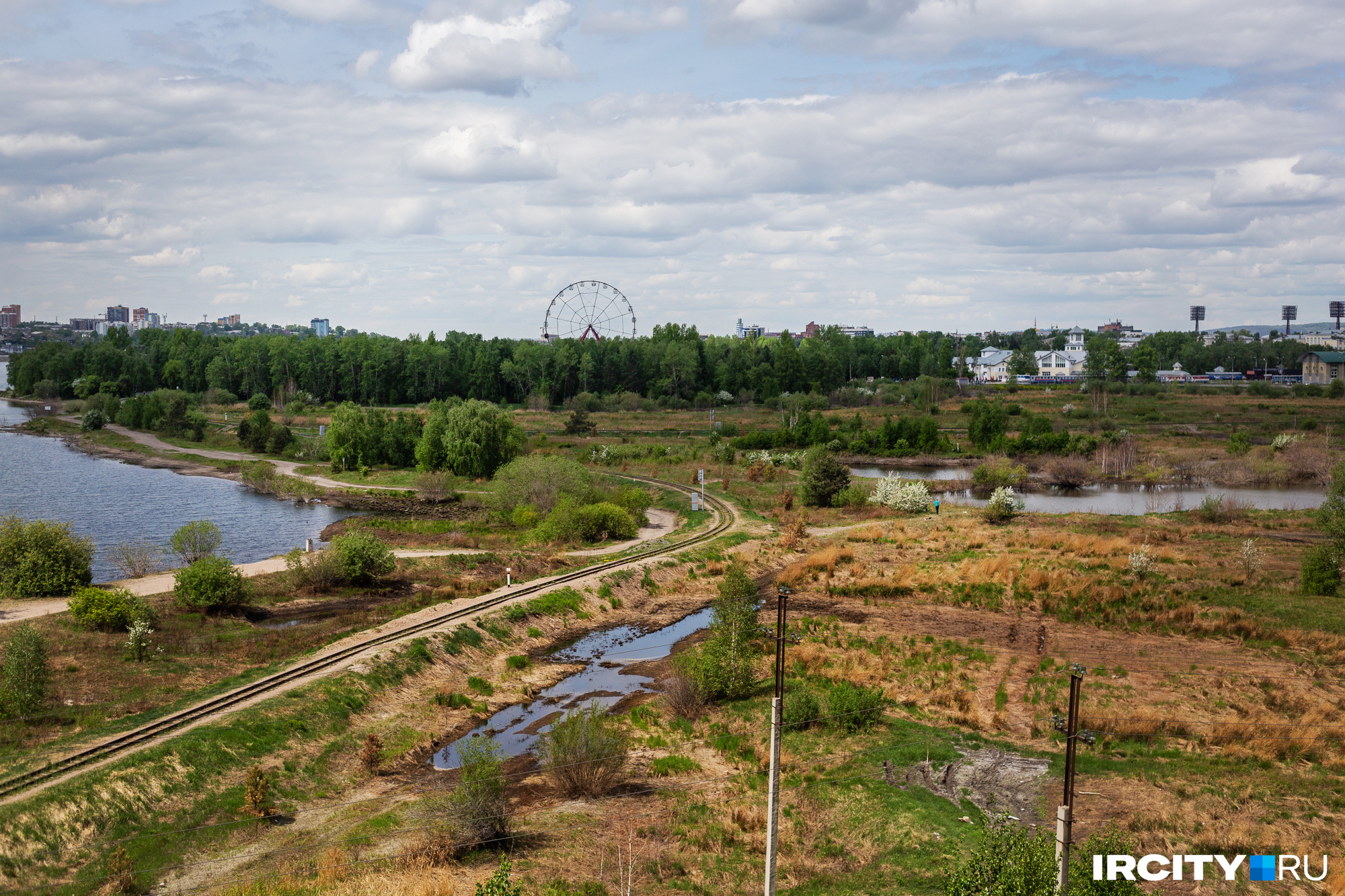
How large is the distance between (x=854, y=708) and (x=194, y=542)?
1411 inches

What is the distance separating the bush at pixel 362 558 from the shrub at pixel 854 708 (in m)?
25.4

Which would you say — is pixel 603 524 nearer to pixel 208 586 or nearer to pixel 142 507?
pixel 208 586

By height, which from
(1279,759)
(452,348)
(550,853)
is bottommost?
(550,853)

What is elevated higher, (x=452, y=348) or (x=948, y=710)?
(x=452, y=348)

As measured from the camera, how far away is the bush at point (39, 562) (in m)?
39.3

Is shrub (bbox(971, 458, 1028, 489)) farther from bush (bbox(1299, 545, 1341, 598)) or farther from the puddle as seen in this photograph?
the puddle

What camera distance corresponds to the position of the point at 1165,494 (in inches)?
3004

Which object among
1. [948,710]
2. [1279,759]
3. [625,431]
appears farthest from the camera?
[625,431]

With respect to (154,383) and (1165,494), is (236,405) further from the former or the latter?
(1165,494)

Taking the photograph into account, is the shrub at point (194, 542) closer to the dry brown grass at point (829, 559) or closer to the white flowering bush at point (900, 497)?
the dry brown grass at point (829, 559)

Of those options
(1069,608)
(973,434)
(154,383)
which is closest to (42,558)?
(1069,608)

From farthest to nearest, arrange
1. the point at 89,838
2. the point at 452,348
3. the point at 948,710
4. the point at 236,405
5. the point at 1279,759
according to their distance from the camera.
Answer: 1. the point at 452,348
2. the point at 236,405
3. the point at 948,710
4. the point at 1279,759
5. the point at 89,838

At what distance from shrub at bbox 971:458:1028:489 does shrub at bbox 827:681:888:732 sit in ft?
176

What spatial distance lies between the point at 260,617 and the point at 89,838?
18.9 m
